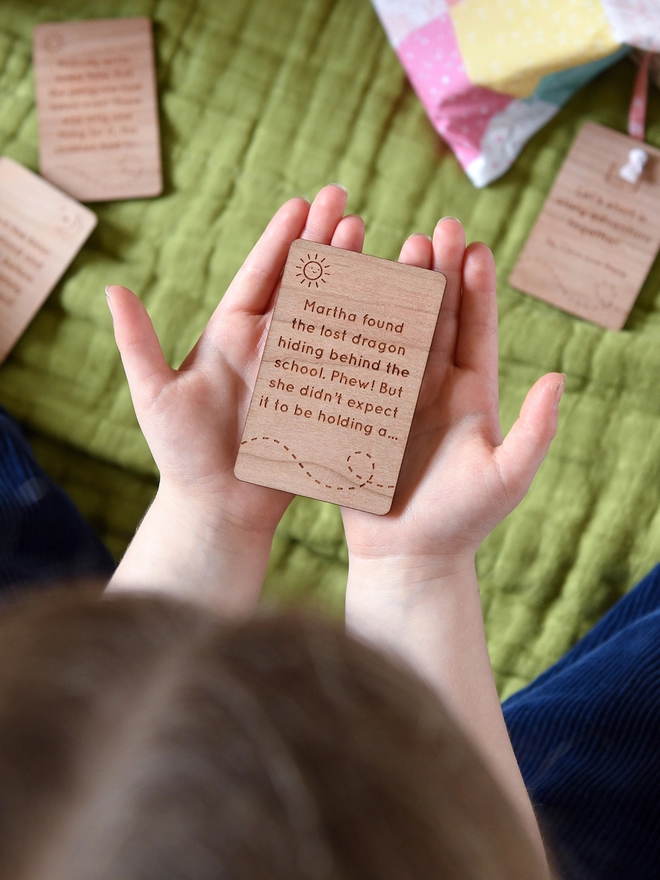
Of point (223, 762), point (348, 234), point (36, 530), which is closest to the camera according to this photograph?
point (223, 762)

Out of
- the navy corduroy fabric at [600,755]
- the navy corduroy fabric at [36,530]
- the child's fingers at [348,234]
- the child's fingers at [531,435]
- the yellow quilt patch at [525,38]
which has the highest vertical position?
the yellow quilt patch at [525,38]

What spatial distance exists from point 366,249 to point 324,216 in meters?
0.27

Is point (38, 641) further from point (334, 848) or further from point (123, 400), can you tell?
point (123, 400)

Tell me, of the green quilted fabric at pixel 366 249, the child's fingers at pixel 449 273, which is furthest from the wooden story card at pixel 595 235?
the child's fingers at pixel 449 273

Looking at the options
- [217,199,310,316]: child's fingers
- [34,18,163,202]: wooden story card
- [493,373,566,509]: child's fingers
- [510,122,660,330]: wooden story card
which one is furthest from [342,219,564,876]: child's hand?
[34,18,163,202]: wooden story card

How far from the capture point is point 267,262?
69cm

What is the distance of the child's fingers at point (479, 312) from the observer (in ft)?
2.15

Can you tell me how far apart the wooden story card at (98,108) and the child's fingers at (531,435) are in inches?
26.3

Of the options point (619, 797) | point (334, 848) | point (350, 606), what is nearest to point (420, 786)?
point (334, 848)

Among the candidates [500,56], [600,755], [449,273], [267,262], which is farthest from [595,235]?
[600,755]

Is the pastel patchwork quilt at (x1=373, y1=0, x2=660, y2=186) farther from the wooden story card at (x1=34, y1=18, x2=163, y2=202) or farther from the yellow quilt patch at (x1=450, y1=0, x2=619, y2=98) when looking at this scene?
the wooden story card at (x1=34, y1=18, x2=163, y2=202)

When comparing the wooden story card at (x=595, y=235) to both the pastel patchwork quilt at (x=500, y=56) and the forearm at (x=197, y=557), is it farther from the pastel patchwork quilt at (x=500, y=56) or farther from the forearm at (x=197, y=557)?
the forearm at (x=197, y=557)

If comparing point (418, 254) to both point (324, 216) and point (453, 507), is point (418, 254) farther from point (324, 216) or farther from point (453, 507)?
point (453, 507)

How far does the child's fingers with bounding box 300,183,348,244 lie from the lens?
0.69 metres
